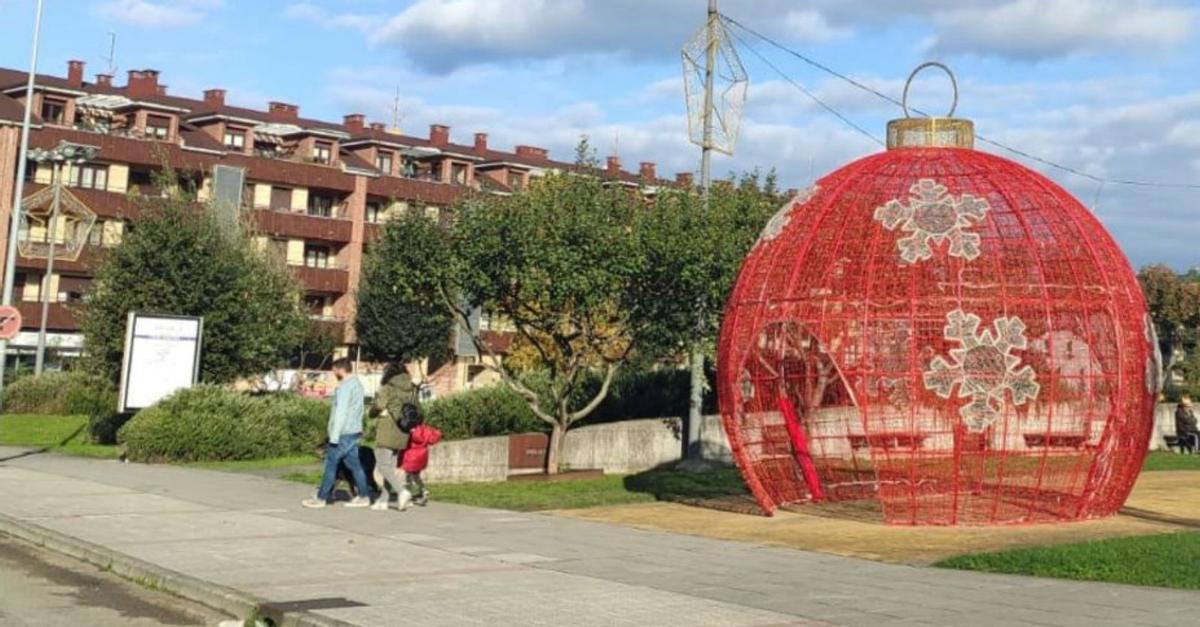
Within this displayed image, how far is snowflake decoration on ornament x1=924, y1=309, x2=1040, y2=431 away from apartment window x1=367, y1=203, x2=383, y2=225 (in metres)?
66.1

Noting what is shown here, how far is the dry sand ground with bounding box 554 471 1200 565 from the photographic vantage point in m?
12.6

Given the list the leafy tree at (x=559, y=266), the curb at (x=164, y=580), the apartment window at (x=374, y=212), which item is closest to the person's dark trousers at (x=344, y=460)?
the curb at (x=164, y=580)

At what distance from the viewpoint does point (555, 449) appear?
23.1 metres

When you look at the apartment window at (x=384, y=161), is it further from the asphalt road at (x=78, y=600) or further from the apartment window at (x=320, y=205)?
the asphalt road at (x=78, y=600)

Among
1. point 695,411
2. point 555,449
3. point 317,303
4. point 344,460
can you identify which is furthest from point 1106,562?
point 317,303

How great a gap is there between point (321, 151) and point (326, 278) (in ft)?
26.6

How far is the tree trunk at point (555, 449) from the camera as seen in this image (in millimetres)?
22984

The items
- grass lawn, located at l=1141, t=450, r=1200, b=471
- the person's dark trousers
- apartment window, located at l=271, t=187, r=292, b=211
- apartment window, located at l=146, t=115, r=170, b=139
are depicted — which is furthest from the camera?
apartment window, located at l=271, t=187, r=292, b=211

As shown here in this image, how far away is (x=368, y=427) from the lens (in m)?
28.7

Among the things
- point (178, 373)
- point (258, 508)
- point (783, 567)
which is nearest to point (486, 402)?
point (178, 373)

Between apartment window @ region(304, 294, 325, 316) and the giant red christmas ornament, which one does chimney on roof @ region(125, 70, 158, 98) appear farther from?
the giant red christmas ornament

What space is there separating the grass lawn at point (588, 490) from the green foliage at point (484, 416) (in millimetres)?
6435

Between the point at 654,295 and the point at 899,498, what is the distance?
30.1ft

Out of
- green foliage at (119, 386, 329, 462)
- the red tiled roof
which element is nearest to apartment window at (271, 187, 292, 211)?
the red tiled roof
